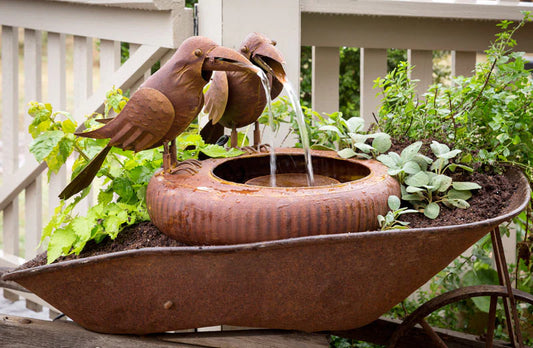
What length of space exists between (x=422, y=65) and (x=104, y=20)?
1.30 m

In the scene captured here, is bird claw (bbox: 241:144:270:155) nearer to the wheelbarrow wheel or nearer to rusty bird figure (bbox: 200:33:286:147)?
rusty bird figure (bbox: 200:33:286:147)

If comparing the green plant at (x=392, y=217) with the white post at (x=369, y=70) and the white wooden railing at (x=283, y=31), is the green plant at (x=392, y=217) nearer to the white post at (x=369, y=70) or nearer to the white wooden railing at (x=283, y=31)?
the white wooden railing at (x=283, y=31)

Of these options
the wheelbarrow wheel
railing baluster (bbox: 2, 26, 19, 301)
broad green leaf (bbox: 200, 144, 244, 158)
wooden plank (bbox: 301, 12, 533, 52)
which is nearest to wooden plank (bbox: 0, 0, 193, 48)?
railing baluster (bbox: 2, 26, 19, 301)

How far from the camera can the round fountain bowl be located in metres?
1.26

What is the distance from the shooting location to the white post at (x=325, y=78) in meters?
2.35

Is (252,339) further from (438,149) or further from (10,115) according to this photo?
(10,115)

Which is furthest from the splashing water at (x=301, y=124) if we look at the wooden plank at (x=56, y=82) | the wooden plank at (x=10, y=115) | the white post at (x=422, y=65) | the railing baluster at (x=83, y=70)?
the wooden plank at (x=10, y=115)

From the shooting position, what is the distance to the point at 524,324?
2514 millimetres

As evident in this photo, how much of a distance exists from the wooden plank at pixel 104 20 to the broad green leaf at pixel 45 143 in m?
0.72

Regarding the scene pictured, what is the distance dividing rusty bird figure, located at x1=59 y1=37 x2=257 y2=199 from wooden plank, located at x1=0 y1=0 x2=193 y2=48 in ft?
2.72

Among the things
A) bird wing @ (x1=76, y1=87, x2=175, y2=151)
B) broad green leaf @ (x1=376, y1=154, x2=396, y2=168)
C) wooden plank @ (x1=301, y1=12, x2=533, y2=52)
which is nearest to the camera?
bird wing @ (x1=76, y1=87, x2=175, y2=151)

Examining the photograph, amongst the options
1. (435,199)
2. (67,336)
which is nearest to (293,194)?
(435,199)

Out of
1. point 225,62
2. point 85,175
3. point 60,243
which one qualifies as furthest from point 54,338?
point 225,62

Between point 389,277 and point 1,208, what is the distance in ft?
7.79
